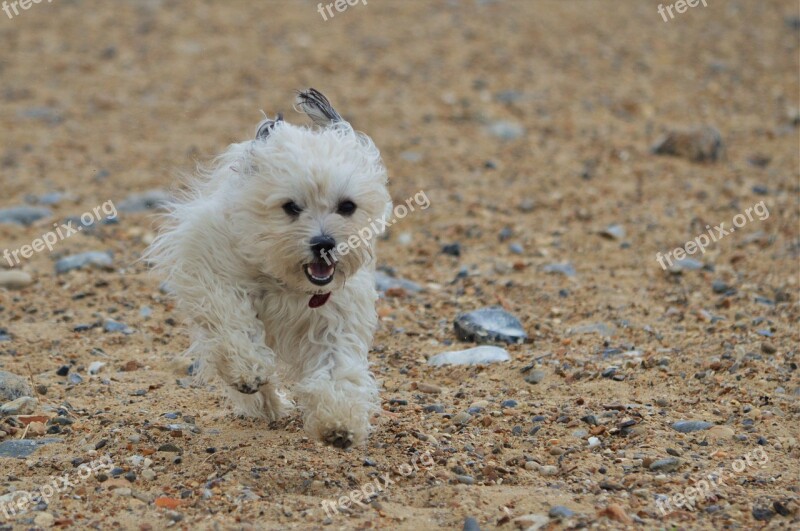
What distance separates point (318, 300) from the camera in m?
5.25

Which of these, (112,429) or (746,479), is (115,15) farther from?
(746,479)

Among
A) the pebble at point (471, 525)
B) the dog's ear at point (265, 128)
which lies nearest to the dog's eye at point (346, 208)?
the dog's ear at point (265, 128)

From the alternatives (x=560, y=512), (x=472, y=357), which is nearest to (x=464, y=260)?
(x=472, y=357)

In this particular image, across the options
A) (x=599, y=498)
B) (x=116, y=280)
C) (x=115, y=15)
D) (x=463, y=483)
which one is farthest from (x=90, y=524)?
(x=115, y=15)

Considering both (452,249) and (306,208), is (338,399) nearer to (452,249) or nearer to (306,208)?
(306,208)

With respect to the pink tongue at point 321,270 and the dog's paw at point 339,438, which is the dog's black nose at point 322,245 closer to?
the pink tongue at point 321,270

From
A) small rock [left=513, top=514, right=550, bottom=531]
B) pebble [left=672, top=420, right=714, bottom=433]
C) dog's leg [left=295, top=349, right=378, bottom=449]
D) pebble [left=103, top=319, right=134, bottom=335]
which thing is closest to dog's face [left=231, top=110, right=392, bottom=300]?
dog's leg [left=295, top=349, right=378, bottom=449]

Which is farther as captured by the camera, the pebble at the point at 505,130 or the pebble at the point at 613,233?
the pebble at the point at 505,130

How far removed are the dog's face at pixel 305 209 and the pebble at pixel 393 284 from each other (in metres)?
3.06

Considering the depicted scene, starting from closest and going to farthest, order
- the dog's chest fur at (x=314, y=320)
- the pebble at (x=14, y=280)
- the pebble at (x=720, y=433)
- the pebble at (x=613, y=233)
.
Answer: the dog's chest fur at (x=314, y=320), the pebble at (x=720, y=433), the pebble at (x=14, y=280), the pebble at (x=613, y=233)

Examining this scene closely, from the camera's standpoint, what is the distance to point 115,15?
1744cm

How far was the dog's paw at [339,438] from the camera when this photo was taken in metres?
4.89

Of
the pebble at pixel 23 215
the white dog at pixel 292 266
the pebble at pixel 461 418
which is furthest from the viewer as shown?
the pebble at pixel 23 215

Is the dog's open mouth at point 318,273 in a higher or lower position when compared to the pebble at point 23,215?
lower
